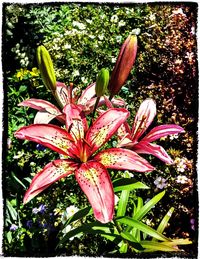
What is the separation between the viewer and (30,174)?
1.67 m

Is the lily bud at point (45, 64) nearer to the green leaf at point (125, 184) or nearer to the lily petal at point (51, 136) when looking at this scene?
the lily petal at point (51, 136)

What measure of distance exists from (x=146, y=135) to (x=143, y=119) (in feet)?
0.14

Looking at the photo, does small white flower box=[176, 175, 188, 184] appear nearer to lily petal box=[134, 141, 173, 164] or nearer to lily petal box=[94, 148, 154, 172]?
lily petal box=[134, 141, 173, 164]

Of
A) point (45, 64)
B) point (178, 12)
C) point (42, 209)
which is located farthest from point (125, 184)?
point (178, 12)

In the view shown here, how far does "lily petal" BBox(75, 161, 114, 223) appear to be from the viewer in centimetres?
82

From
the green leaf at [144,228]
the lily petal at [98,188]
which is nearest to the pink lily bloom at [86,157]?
the lily petal at [98,188]

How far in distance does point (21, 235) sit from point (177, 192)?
60cm

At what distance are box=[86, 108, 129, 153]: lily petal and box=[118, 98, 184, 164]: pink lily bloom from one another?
0.05 m

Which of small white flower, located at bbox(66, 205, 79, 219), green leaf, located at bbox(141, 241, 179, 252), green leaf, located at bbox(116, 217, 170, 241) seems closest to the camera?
green leaf, located at bbox(116, 217, 170, 241)

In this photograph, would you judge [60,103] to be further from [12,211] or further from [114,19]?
[114,19]

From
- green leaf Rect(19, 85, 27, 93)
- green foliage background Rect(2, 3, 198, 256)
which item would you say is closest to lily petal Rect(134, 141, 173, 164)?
green foliage background Rect(2, 3, 198, 256)

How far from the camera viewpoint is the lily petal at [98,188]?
823 millimetres

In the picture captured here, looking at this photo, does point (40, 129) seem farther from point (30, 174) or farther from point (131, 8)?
point (131, 8)

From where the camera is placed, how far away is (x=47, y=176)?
0.86 m
